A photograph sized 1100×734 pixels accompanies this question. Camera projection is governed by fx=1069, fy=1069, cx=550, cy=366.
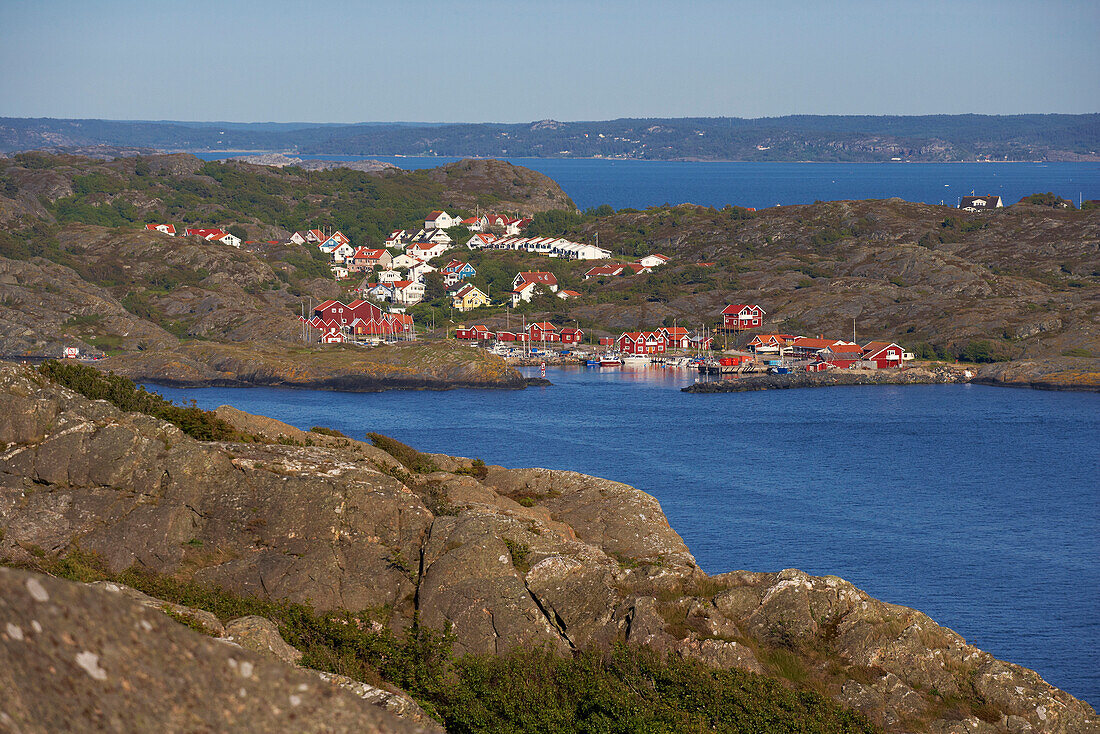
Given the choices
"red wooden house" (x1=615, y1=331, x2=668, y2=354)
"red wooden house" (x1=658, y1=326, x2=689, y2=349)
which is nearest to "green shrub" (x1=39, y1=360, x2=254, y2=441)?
"red wooden house" (x1=615, y1=331, x2=668, y2=354)

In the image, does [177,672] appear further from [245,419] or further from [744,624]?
[245,419]

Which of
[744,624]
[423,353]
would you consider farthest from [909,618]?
[423,353]

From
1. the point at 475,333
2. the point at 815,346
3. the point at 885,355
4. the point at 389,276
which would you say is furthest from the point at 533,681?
the point at 389,276

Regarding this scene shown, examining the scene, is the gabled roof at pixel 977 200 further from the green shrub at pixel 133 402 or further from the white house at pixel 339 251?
the green shrub at pixel 133 402

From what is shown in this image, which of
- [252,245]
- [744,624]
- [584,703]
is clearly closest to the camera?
[584,703]

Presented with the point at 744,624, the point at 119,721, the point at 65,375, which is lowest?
the point at 744,624

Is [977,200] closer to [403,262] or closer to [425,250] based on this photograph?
[425,250]

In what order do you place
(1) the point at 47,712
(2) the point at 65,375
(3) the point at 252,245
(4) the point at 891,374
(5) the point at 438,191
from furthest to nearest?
(5) the point at 438,191 < (3) the point at 252,245 < (4) the point at 891,374 < (2) the point at 65,375 < (1) the point at 47,712

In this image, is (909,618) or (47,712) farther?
(909,618)
